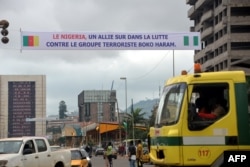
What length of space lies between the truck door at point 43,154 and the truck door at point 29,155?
308mm

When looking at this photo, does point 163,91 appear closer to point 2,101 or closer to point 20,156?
point 20,156

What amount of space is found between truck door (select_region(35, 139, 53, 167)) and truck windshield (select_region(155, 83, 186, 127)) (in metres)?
7.51

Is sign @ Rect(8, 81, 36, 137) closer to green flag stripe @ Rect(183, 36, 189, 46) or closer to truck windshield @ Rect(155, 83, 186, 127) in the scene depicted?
green flag stripe @ Rect(183, 36, 189, 46)

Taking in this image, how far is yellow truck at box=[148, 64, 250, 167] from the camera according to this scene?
37.7 feet

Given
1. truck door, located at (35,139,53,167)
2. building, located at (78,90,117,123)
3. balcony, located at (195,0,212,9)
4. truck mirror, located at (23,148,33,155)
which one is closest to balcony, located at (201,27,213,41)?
balcony, located at (195,0,212,9)

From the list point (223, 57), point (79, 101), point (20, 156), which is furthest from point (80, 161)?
point (79, 101)

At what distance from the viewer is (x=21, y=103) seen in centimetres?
12725

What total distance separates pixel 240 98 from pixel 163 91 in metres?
1.90

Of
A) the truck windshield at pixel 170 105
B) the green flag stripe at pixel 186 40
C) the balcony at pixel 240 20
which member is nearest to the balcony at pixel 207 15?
the balcony at pixel 240 20

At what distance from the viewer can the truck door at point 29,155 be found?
1783 cm

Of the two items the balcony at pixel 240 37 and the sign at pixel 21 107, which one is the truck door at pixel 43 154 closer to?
the balcony at pixel 240 37

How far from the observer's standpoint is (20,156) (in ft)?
57.8

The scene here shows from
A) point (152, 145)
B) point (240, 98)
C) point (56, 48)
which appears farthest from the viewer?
point (56, 48)

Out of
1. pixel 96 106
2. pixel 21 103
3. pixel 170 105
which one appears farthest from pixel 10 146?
pixel 96 106
